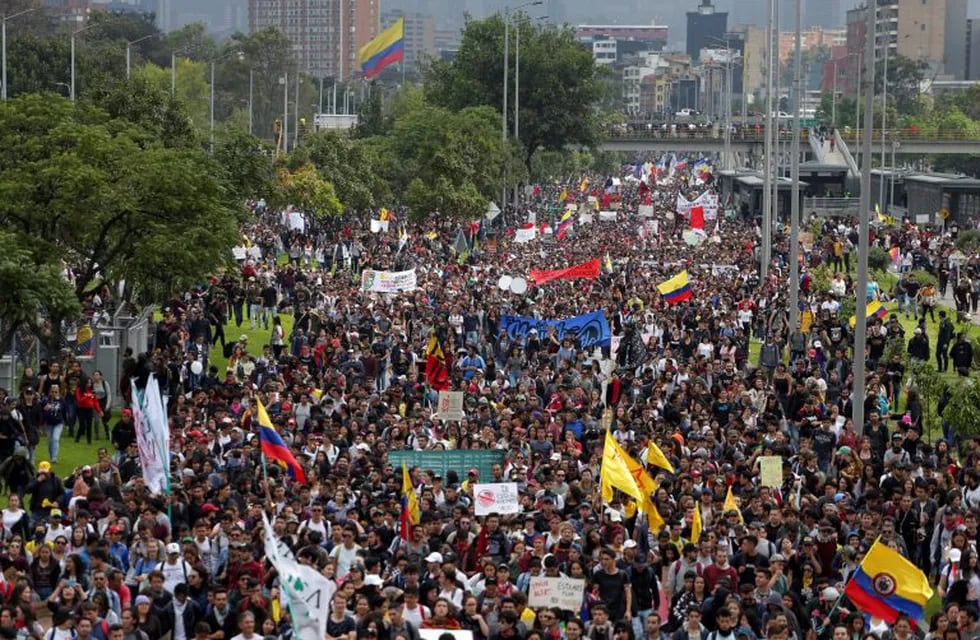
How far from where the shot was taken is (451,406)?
26.6 m

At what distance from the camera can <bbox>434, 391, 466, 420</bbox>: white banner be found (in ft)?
86.8

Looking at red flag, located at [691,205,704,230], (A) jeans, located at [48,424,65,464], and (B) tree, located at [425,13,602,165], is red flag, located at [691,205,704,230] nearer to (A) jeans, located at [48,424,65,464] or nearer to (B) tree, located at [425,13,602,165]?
(B) tree, located at [425,13,602,165]

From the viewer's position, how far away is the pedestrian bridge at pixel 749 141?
Result: 11750 centimetres

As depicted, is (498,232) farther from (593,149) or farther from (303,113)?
(303,113)

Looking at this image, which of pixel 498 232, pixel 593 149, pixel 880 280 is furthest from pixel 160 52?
pixel 880 280

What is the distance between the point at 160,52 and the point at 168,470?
14914 cm

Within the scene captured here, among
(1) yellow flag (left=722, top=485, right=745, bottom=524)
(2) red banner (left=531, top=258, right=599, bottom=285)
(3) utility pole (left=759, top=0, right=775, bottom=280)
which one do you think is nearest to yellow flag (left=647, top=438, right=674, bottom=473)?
(1) yellow flag (left=722, top=485, right=745, bottom=524)

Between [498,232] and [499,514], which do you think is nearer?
[499,514]

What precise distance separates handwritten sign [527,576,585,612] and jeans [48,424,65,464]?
11.5 meters

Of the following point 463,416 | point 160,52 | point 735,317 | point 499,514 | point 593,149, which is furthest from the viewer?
point 160,52

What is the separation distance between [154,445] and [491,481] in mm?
3403

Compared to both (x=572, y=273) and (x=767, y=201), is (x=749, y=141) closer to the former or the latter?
(x=767, y=201)

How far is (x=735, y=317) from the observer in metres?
38.8

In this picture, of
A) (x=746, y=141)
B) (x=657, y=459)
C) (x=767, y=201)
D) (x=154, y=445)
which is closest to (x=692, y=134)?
(x=746, y=141)
